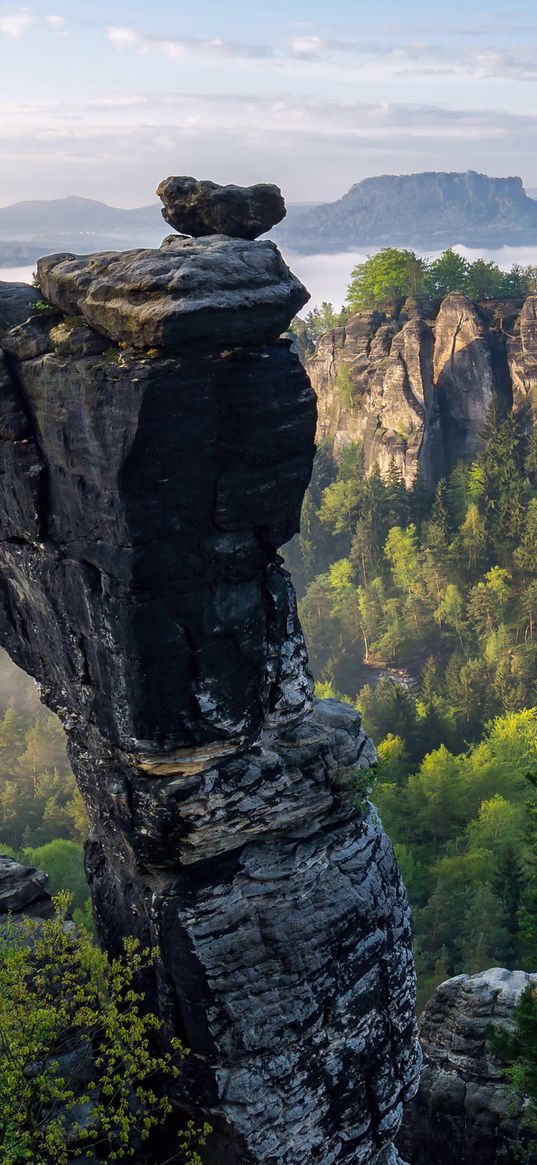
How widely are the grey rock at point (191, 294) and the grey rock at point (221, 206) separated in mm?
766

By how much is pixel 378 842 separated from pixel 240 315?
10048mm

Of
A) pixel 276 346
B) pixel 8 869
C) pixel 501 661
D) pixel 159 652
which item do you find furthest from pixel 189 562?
pixel 501 661

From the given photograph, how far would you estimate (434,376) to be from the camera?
73.8 m

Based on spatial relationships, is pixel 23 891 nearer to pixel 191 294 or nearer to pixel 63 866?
pixel 191 294

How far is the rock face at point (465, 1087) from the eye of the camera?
21047 millimetres

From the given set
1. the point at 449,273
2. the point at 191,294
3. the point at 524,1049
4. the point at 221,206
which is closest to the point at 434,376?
the point at 449,273

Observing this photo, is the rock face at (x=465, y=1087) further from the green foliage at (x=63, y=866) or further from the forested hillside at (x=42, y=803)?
the forested hillside at (x=42, y=803)

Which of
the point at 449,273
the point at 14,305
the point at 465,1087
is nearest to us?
the point at 14,305

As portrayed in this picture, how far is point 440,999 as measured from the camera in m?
23.3

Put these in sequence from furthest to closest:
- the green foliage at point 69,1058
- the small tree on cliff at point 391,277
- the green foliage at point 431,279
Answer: the small tree on cliff at point 391,277
the green foliage at point 431,279
the green foliage at point 69,1058

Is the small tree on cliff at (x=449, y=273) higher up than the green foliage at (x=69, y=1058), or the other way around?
the small tree on cliff at (x=449, y=273)

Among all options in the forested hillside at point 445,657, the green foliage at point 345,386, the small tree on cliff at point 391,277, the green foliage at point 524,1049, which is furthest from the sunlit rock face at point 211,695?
the green foliage at point 345,386

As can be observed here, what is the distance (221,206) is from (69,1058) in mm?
15087

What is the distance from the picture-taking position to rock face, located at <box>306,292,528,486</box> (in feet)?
229
